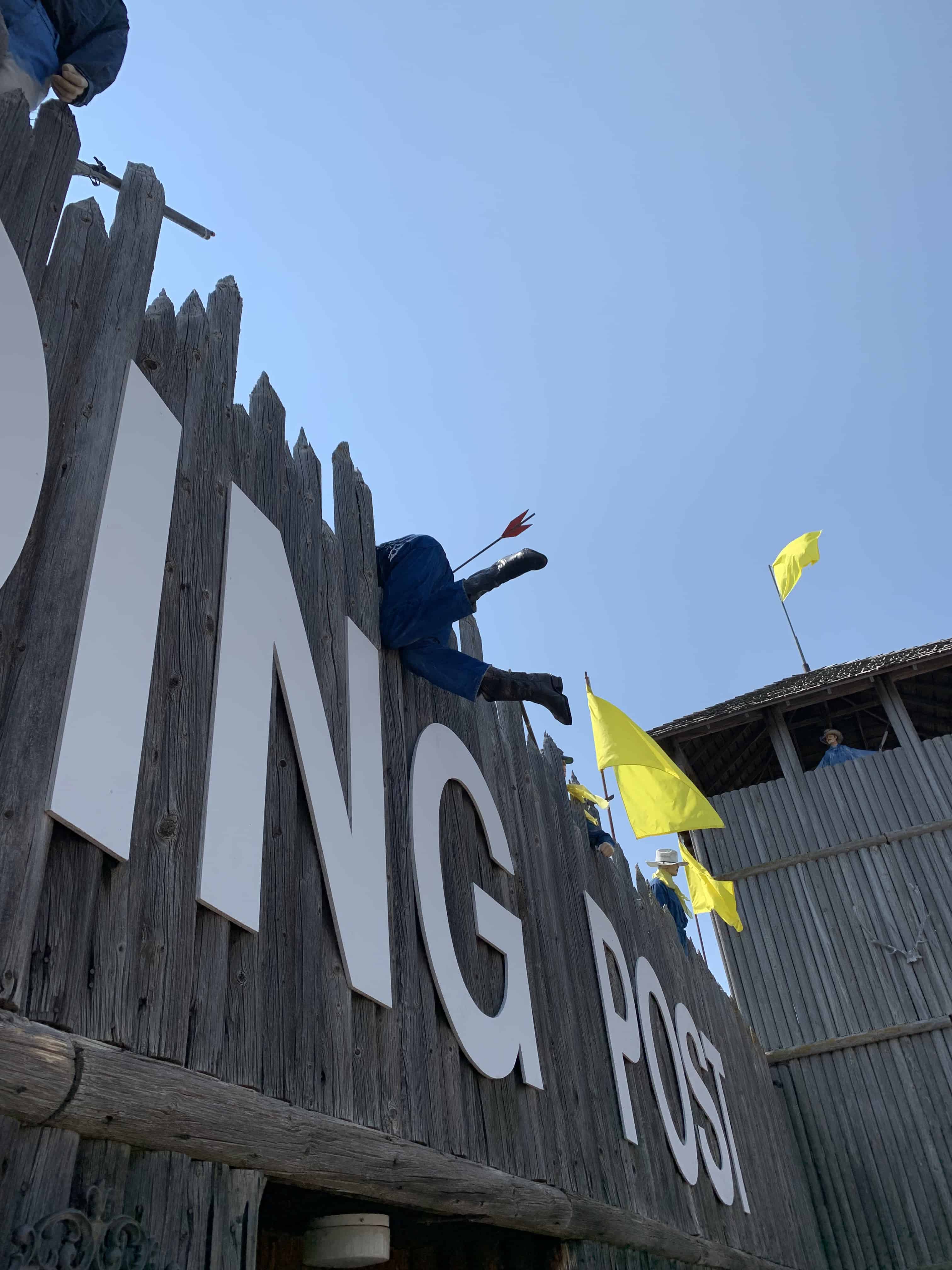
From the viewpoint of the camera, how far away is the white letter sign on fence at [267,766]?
2730mm

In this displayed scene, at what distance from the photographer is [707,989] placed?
376 inches

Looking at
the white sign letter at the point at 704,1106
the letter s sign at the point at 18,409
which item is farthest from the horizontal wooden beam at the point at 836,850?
the letter s sign at the point at 18,409

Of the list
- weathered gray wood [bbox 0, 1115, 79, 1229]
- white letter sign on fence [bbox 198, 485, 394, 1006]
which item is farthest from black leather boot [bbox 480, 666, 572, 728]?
weathered gray wood [bbox 0, 1115, 79, 1229]

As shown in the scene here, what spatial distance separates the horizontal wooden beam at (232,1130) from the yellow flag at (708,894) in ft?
24.5

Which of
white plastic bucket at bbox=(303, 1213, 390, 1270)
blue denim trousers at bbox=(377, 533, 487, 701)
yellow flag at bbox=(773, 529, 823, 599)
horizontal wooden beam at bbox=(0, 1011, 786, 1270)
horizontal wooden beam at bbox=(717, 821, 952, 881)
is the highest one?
yellow flag at bbox=(773, 529, 823, 599)

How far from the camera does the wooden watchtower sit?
37.9ft

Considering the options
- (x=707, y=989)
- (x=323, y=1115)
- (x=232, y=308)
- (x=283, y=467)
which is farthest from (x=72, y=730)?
(x=707, y=989)

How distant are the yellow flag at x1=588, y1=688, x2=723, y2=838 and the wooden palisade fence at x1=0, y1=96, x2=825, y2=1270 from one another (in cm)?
289

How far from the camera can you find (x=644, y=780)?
840 cm

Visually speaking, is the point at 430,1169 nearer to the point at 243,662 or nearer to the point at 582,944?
the point at 243,662

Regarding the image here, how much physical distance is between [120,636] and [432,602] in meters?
1.99

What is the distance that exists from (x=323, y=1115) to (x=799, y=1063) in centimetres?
1144

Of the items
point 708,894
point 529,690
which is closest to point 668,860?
point 708,894

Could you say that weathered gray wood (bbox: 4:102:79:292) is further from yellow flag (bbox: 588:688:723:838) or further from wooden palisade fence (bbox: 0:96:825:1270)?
yellow flag (bbox: 588:688:723:838)
